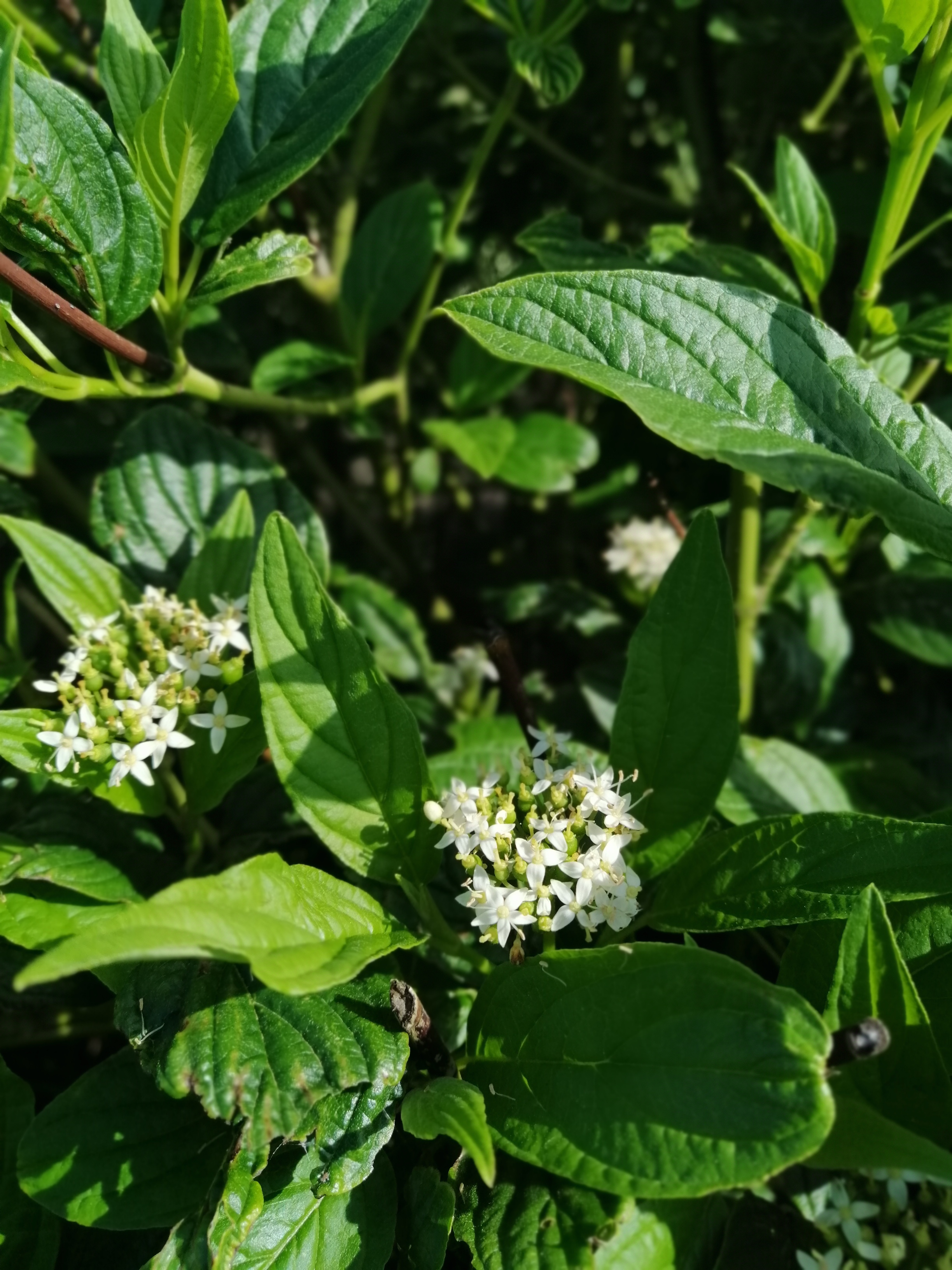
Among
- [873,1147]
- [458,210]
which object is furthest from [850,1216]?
[458,210]

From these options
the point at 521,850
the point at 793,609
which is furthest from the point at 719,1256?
the point at 793,609

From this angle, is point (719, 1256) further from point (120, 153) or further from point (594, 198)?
point (594, 198)

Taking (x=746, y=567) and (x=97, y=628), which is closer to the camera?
(x=97, y=628)

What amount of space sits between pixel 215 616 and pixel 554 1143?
53 cm

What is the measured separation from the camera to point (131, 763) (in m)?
0.84

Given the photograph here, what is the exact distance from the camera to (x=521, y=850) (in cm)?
77

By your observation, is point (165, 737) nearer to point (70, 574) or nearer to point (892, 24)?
point (70, 574)

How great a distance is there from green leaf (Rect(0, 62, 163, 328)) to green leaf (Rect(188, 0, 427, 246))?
0.34ft

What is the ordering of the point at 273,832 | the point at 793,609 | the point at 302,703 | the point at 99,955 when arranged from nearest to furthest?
the point at 99,955, the point at 302,703, the point at 273,832, the point at 793,609

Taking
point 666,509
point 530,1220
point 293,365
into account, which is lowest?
point 530,1220

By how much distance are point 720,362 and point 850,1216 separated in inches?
26.0

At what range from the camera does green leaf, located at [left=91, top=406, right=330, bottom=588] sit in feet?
3.58

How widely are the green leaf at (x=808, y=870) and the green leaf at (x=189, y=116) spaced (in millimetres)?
680

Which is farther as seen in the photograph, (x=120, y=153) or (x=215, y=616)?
(x=215, y=616)
